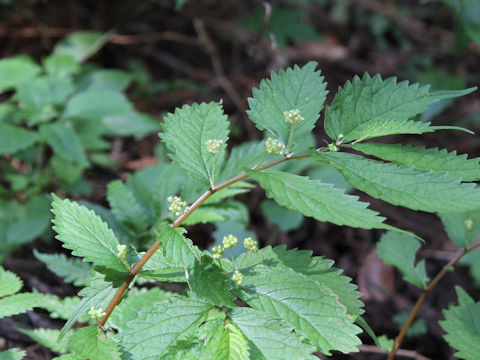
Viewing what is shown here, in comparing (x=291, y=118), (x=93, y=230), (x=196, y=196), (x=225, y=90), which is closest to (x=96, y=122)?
(x=225, y=90)

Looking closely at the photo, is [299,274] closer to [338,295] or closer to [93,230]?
[338,295]

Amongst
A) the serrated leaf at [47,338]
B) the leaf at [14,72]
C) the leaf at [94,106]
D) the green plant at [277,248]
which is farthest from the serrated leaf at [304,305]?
the leaf at [14,72]

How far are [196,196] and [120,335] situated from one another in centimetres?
68

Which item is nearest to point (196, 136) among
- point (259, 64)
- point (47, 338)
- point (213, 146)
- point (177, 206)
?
point (213, 146)

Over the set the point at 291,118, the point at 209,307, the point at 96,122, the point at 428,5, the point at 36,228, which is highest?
the point at 428,5

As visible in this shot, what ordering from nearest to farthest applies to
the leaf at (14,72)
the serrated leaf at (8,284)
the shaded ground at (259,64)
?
1. the serrated leaf at (8,284)
2. the shaded ground at (259,64)
3. the leaf at (14,72)

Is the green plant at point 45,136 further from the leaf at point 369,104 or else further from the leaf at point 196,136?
the leaf at point 369,104

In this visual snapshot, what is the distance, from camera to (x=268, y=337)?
108cm

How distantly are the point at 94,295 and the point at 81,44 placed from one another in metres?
3.05

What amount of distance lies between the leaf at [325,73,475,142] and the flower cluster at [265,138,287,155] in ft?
0.49

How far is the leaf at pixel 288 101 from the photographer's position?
1.27 m

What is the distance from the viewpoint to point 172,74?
13.6ft

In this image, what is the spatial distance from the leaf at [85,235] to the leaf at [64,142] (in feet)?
3.58

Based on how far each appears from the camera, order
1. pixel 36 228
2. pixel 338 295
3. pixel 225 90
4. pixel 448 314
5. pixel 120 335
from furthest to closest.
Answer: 1. pixel 225 90
2. pixel 36 228
3. pixel 448 314
4. pixel 338 295
5. pixel 120 335
